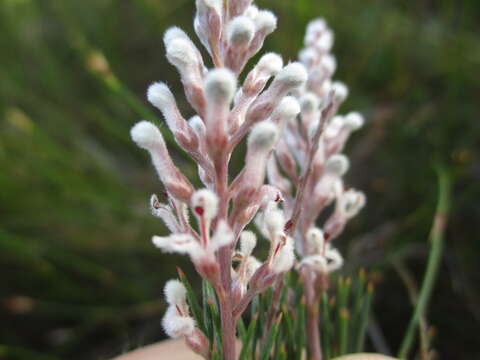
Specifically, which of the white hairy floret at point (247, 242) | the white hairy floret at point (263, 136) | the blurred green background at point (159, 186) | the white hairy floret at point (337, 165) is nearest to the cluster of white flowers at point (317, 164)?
the white hairy floret at point (337, 165)

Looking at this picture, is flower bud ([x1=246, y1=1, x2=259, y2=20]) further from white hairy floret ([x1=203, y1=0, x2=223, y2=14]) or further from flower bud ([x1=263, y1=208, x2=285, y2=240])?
flower bud ([x1=263, y1=208, x2=285, y2=240])

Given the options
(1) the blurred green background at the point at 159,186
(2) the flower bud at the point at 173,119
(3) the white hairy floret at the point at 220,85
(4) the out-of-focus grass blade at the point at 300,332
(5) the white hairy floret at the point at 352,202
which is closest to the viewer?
(3) the white hairy floret at the point at 220,85

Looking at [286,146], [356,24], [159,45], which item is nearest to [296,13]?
[356,24]

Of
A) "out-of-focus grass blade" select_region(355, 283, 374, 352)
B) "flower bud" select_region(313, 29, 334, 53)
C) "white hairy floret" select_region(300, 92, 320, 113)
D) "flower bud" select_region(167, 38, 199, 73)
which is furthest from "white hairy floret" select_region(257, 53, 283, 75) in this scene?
"out-of-focus grass blade" select_region(355, 283, 374, 352)

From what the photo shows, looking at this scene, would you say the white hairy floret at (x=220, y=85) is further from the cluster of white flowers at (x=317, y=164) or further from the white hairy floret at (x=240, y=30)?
the cluster of white flowers at (x=317, y=164)

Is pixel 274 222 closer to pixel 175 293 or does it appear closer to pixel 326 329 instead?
pixel 175 293

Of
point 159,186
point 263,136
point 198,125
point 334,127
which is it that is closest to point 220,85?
point 263,136

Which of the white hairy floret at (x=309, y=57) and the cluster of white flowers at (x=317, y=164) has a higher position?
the white hairy floret at (x=309, y=57)
